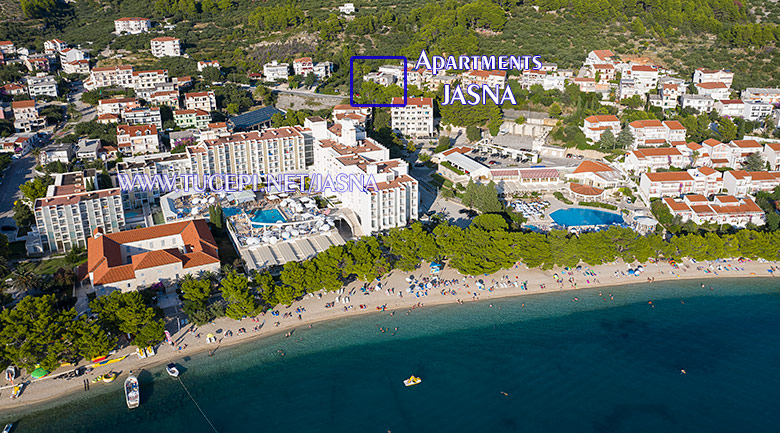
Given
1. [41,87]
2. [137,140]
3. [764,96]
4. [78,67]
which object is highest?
[78,67]

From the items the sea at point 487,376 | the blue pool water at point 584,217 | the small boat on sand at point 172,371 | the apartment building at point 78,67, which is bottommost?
the sea at point 487,376

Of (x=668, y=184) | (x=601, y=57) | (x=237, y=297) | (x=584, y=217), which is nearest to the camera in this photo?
(x=237, y=297)

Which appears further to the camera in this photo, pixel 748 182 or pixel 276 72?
pixel 276 72

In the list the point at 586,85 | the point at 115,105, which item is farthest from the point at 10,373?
the point at 586,85

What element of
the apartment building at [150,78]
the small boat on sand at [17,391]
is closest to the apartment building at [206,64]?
the apartment building at [150,78]

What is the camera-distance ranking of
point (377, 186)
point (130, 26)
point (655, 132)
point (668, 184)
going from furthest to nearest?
point (130, 26) → point (655, 132) → point (668, 184) → point (377, 186)

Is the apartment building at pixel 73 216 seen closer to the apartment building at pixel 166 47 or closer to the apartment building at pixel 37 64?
the apartment building at pixel 37 64

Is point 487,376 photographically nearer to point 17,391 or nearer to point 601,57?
point 17,391

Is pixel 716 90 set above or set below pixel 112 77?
above
